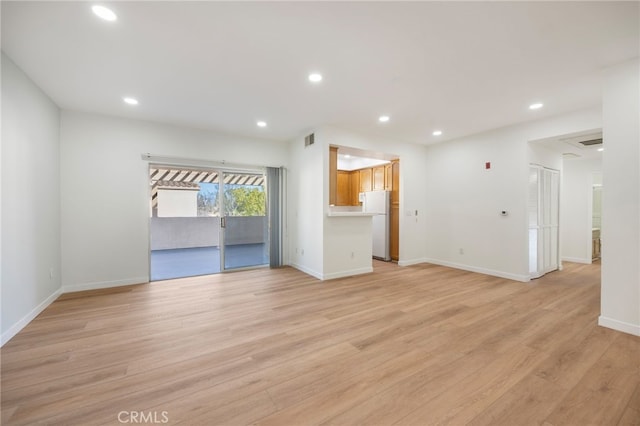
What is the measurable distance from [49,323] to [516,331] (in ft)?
16.1

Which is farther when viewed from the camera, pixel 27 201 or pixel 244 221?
pixel 244 221

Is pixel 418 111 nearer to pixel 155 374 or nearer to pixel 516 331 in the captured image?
pixel 516 331

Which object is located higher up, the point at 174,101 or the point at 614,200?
the point at 174,101

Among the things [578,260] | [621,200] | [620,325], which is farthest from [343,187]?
[620,325]

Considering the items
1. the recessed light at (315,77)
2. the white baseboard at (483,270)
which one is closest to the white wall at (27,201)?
the recessed light at (315,77)

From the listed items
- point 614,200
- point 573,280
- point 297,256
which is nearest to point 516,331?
point 614,200

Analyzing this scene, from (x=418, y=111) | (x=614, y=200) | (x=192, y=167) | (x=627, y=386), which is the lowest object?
(x=627, y=386)

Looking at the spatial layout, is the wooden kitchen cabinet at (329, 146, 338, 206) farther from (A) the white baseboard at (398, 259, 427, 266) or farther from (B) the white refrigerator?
(A) the white baseboard at (398, 259, 427, 266)

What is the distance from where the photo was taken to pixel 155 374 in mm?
1928

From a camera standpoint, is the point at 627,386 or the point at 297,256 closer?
the point at 627,386

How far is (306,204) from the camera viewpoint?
5.11 m

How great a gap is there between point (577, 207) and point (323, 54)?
719 centimetres

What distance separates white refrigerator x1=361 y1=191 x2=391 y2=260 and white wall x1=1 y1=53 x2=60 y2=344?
18.6 ft

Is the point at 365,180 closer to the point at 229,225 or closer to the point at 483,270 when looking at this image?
the point at 483,270
